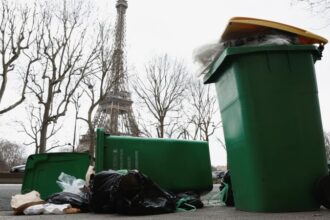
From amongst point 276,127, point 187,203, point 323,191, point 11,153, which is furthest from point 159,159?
point 11,153

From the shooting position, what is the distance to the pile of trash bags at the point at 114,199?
Answer: 3570mm

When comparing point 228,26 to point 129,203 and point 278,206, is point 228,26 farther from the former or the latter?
point 129,203

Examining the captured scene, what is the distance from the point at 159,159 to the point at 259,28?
2285 mm

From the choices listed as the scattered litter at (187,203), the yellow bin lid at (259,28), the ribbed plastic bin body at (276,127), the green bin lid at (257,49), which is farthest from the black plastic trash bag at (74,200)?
the yellow bin lid at (259,28)

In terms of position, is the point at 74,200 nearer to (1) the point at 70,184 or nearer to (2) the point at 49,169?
(1) the point at 70,184

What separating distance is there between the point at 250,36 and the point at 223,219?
65.9 inches

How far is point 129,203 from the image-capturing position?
3514 millimetres

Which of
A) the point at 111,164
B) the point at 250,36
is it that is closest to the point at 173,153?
the point at 111,164

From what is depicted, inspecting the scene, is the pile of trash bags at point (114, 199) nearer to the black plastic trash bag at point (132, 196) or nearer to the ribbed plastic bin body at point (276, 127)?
the black plastic trash bag at point (132, 196)

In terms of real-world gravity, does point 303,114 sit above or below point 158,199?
above

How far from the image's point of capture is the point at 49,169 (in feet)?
18.7

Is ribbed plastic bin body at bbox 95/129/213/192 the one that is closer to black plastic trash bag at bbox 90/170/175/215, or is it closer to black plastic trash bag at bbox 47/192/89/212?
black plastic trash bag at bbox 47/192/89/212

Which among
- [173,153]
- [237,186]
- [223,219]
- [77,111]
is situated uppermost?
[77,111]

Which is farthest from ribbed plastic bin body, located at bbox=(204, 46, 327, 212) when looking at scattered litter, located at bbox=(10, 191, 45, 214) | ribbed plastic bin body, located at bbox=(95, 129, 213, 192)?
scattered litter, located at bbox=(10, 191, 45, 214)
